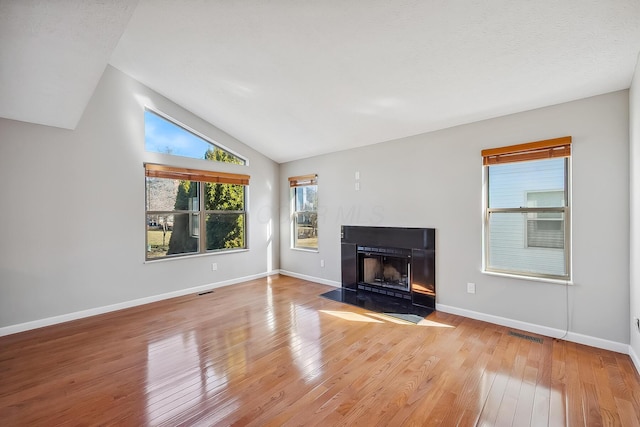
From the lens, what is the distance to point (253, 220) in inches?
212

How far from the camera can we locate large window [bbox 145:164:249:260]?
13.8ft

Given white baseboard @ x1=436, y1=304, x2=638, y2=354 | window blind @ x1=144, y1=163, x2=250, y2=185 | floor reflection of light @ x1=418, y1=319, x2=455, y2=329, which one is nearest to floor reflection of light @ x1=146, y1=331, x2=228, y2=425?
floor reflection of light @ x1=418, y1=319, x2=455, y2=329

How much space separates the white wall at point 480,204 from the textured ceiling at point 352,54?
Result: 23cm

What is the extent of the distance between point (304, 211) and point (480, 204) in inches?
124


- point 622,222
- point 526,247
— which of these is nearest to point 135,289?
point 526,247

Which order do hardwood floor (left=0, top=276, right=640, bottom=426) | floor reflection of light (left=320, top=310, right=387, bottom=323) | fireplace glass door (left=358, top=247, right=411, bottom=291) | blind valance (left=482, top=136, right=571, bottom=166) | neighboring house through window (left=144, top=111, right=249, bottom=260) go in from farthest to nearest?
1. neighboring house through window (left=144, top=111, right=249, bottom=260)
2. fireplace glass door (left=358, top=247, right=411, bottom=291)
3. floor reflection of light (left=320, top=310, right=387, bottom=323)
4. blind valance (left=482, top=136, right=571, bottom=166)
5. hardwood floor (left=0, top=276, right=640, bottom=426)

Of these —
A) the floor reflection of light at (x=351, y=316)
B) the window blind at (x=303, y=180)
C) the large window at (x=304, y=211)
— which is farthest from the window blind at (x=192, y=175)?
the floor reflection of light at (x=351, y=316)

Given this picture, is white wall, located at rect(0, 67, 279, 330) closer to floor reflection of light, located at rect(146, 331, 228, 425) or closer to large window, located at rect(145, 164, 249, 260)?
large window, located at rect(145, 164, 249, 260)

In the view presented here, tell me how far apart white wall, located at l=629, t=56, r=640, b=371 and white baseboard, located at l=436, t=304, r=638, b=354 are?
14cm

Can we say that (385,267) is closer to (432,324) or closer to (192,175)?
(432,324)

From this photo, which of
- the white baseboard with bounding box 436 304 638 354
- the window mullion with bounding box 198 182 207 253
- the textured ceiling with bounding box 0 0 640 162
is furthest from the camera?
the window mullion with bounding box 198 182 207 253

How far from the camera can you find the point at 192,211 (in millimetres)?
4645

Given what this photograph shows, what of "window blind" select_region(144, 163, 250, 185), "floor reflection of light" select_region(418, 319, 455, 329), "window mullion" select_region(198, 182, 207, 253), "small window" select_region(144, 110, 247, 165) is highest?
"small window" select_region(144, 110, 247, 165)

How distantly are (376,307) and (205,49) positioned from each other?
147 inches
